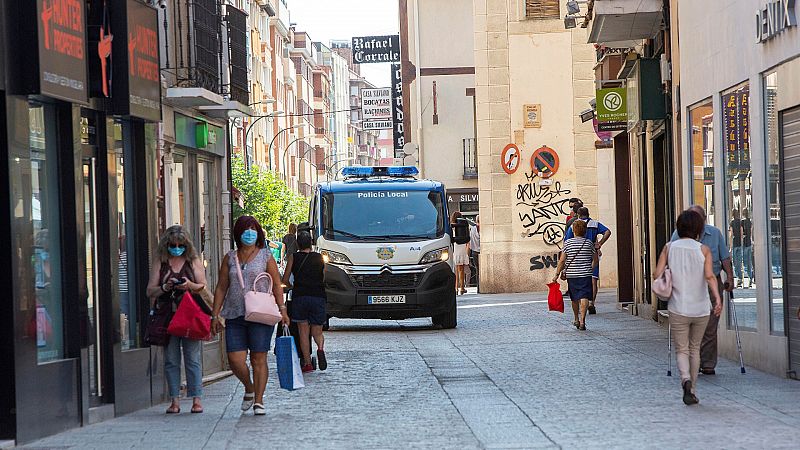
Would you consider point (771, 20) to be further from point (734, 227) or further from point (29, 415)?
point (29, 415)

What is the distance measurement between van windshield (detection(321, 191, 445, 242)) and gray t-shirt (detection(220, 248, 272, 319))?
1127 cm

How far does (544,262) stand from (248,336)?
25978mm

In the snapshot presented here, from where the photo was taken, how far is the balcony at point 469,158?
58188mm

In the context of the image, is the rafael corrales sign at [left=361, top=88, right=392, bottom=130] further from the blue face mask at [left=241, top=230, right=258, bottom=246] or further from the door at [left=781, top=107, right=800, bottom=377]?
the blue face mask at [left=241, top=230, right=258, bottom=246]

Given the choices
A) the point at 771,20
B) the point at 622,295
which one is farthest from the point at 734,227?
the point at 622,295

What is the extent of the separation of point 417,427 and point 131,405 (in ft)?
10.4

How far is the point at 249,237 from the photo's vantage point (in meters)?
13.2

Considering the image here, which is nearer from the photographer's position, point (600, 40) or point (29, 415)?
point (29, 415)

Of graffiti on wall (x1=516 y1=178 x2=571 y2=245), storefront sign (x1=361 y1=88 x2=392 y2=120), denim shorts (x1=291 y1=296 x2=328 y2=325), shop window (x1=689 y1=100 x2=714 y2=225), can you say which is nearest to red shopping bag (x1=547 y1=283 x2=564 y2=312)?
shop window (x1=689 y1=100 x2=714 y2=225)

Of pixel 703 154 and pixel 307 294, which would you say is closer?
pixel 307 294

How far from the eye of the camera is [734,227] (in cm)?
1722

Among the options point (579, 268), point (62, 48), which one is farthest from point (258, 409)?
point (579, 268)

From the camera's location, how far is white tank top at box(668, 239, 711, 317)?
13.2 metres

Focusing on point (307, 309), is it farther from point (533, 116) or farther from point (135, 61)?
point (533, 116)
